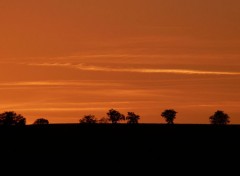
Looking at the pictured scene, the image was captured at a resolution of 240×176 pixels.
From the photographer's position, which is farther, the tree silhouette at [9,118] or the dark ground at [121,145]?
the tree silhouette at [9,118]

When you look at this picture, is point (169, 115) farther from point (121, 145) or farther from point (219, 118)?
point (121, 145)

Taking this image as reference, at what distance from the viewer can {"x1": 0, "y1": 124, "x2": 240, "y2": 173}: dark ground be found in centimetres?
8969

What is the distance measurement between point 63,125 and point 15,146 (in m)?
11.0

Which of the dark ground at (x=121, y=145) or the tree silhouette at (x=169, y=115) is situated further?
the tree silhouette at (x=169, y=115)

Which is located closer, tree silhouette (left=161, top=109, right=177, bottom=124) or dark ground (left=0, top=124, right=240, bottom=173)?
dark ground (left=0, top=124, right=240, bottom=173)

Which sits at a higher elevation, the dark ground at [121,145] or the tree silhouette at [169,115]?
the tree silhouette at [169,115]

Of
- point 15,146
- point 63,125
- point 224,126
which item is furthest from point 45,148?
point 224,126

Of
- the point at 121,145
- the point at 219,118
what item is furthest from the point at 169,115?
the point at 121,145

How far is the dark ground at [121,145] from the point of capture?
8969 cm

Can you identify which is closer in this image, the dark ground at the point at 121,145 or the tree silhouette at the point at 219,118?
the dark ground at the point at 121,145

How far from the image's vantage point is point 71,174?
8469cm

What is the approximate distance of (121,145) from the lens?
95500mm

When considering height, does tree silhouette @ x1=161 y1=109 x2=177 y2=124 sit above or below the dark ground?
above

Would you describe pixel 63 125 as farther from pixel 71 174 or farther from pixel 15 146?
pixel 71 174
